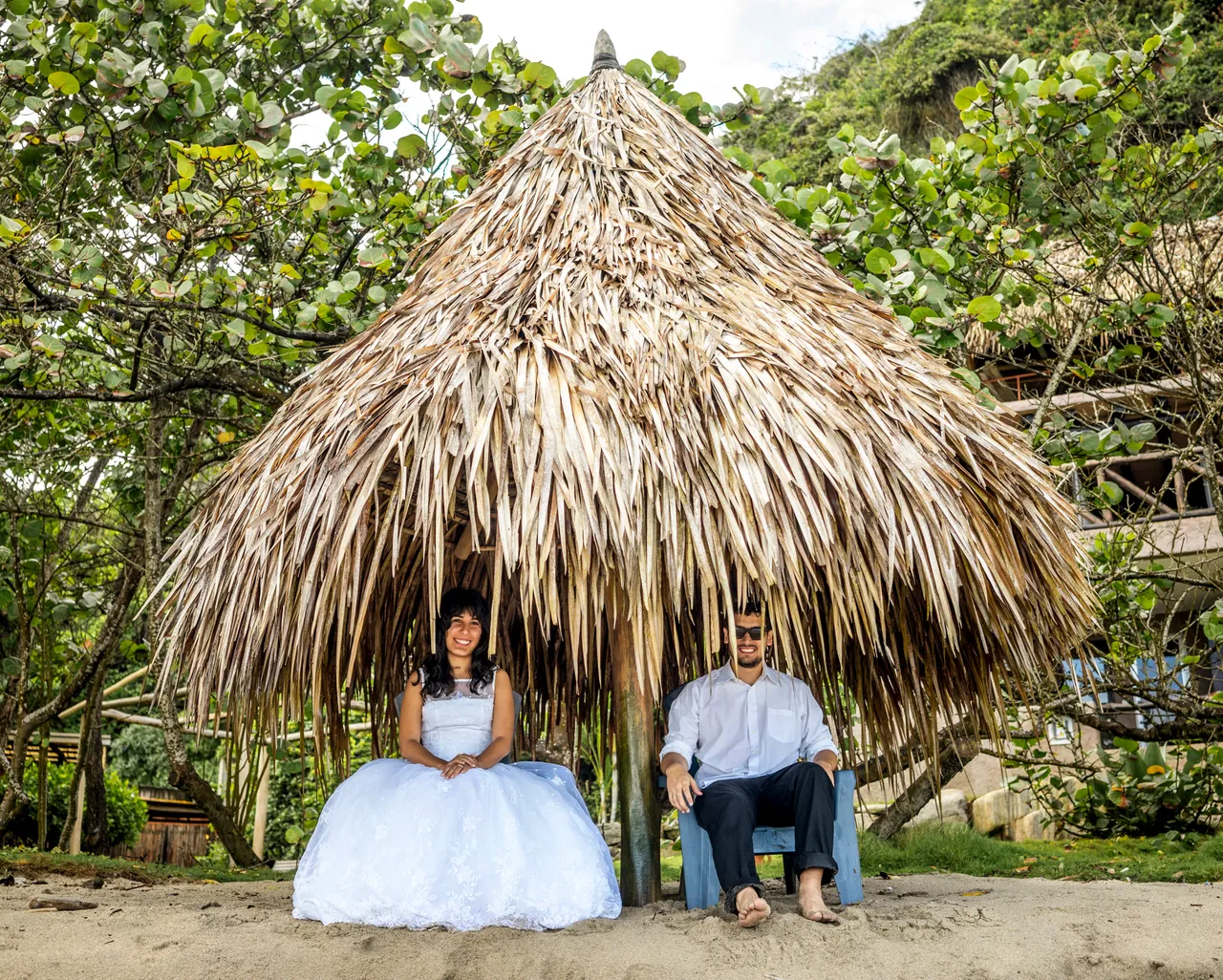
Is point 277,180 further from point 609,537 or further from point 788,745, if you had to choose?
point 788,745

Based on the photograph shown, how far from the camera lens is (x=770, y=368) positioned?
3213mm

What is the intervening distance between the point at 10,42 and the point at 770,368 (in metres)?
4.18

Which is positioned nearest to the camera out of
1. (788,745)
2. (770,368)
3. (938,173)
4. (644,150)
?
(770,368)

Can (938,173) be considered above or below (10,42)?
below

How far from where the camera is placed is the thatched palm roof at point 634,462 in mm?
2943

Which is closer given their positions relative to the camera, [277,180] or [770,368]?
[770,368]

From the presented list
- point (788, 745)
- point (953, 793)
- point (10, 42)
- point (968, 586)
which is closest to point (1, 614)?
point (10, 42)

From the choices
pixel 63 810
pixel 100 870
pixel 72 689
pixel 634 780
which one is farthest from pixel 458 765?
pixel 63 810

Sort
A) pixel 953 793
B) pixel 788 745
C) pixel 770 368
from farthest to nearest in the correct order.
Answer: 1. pixel 953 793
2. pixel 788 745
3. pixel 770 368

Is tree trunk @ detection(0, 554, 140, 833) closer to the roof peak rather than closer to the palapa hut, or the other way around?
the palapa hut

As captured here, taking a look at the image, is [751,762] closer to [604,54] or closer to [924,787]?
[924,787]

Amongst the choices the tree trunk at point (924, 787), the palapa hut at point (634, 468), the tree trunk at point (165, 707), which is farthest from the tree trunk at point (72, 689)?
the tree trunk at point (924, 787)

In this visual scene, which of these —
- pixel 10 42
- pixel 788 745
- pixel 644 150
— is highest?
pixel 10 42

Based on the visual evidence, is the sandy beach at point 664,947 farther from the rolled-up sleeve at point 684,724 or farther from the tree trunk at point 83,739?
the tree trunk at point 83,739
